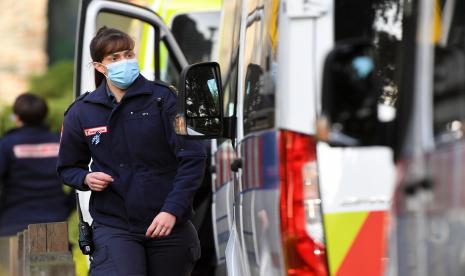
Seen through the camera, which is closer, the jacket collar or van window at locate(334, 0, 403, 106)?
van window at locate(334, 0, 403, 106)

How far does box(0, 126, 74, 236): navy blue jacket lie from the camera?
27.5 ft

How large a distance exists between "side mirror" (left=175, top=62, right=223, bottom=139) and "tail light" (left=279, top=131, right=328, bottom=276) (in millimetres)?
1107

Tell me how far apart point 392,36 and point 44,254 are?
9.20 feet

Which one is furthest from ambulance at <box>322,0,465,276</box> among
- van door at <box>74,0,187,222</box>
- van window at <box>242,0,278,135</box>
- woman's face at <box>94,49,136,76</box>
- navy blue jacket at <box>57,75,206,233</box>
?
van door at <box>74,0,187,222</box>

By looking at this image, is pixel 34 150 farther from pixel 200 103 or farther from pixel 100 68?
pixel 200 103

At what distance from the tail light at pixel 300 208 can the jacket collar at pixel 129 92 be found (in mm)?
1360

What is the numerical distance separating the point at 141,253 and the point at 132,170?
1.18 ft

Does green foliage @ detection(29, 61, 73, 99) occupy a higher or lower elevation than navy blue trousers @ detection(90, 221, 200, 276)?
higher

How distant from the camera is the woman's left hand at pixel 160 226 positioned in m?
5.23

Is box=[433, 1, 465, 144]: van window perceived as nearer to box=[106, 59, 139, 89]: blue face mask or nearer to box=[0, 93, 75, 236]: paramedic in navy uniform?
box=[106, 59, 139, 89]: blue face mask

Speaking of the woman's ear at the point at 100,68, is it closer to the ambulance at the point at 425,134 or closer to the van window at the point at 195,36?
the ambulance at the point at 425,134

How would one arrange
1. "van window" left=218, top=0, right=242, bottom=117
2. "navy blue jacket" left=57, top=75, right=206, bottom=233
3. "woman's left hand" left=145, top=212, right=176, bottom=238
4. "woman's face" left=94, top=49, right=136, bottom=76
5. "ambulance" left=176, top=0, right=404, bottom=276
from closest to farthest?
"ambulance" left=176, top=0, right=404, bottom=276
"woman's left hand" left=145, top=212, right=176, bottom=238
"navy blue jacket" left=57, top=75, right=206, bottom=233
"woman's face" left=94, top=49, right=136, bottom=76
"van window" left=218, top=0, right=242, bottom=117

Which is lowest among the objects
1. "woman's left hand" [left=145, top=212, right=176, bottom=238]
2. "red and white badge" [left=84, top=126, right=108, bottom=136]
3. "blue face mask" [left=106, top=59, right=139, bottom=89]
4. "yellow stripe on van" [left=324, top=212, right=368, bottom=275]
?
"woman's left hand" [left=145, top=212, right=176, bottom=238]

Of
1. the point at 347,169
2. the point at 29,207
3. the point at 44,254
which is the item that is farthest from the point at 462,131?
the point at 29,207
